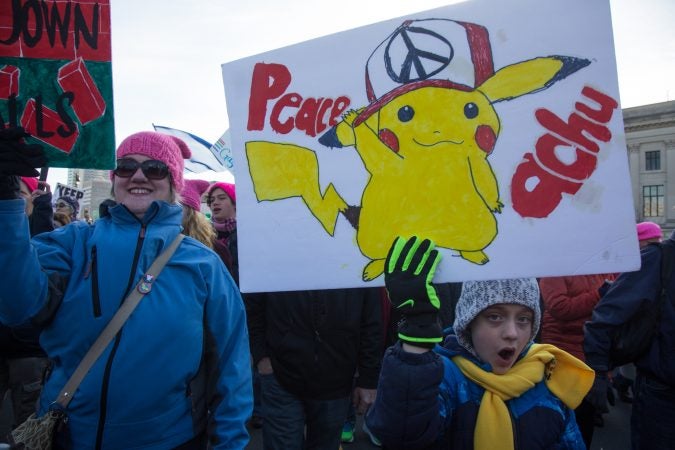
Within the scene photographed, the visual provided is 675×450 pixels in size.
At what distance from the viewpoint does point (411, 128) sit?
1.48 m

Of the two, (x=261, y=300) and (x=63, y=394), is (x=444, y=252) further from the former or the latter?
(x=261, y=300)

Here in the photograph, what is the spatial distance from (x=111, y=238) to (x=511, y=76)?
1.44 meters

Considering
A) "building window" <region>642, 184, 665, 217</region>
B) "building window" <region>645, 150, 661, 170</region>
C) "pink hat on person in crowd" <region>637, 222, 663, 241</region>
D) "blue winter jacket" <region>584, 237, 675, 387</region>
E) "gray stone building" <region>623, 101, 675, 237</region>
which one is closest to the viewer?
"blue winter jacket" <region>584, 237, 675, 387</region>

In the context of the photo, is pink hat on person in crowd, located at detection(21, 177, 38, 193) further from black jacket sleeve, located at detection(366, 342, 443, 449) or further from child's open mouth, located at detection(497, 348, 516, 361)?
child's open mouth, located at detection(497, 348, 516, 361)

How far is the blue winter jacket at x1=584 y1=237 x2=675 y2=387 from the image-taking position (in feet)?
6.99

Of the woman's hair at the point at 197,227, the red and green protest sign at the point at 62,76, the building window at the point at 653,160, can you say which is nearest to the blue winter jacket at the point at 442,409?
the red and green protest sign at the point at 62,76

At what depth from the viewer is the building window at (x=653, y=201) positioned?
40812 mm

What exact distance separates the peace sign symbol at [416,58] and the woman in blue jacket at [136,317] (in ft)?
3.07

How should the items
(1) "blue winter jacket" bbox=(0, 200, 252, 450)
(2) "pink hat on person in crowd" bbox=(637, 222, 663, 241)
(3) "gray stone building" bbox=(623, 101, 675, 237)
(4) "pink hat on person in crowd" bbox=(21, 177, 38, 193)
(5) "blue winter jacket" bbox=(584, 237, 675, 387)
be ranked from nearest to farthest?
(1) "blue winter jacket" bbox=(0, 200, 252, 450) → (5) "blue winter jacket" bbox=(584, 237, 675, 387) → (4) "pink hat on person in crowd" bbox=(21, 177, 38, 193) → (2) "pink hat on person in crowd" bbox=(637, 222, 663, 241) → (3) "gray stone building" bbox=(623, 101, 675, 237)

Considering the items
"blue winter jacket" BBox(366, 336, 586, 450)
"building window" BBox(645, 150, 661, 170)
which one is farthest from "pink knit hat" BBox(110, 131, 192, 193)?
"building window" BBox(645, 150, 661, 170)

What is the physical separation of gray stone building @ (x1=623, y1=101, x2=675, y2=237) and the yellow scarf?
1777 inches

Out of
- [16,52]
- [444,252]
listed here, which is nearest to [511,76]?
[444,252]

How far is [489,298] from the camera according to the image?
5.29 ft

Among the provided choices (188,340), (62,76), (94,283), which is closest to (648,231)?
(188,340)
